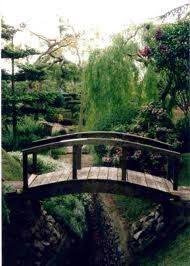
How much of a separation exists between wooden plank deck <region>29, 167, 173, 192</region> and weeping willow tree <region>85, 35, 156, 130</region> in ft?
4.42

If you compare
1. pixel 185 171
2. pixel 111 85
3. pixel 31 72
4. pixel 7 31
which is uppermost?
pixel 7 31

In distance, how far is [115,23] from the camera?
6.06m

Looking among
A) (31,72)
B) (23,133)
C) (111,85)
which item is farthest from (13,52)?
(111,85)

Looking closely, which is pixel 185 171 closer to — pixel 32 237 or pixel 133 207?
pixel 133 207

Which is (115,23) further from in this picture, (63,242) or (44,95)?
(63,242)

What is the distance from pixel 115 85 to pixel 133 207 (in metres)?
1.89

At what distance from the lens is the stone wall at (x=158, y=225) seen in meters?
5.18

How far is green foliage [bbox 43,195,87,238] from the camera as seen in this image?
545cm

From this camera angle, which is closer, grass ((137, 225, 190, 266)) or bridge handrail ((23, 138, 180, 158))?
bridge handrail ((23, 138, 180, 158))

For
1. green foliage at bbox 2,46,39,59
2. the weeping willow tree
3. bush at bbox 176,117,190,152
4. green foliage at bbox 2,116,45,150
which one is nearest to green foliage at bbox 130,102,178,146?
bush at bbox 176,117,190,152

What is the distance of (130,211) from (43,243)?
1318 mm

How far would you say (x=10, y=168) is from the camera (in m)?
5.65

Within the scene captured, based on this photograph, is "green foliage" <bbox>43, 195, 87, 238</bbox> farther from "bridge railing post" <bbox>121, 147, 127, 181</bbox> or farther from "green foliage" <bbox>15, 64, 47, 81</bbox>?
"green foliage" <bbox>15, 64, 47, 81</bbox>

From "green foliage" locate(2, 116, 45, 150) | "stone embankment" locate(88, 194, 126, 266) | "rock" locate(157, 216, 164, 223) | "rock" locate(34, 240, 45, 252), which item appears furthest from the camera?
"green foliage" locate(2, 116, 45, 150)
